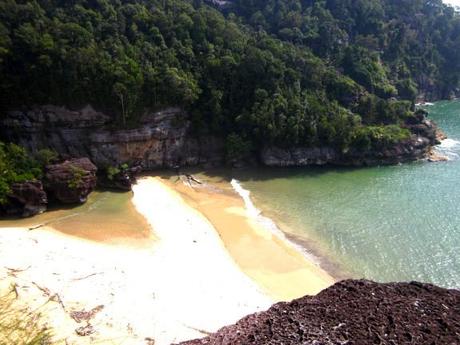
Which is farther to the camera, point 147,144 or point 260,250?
point 147,144

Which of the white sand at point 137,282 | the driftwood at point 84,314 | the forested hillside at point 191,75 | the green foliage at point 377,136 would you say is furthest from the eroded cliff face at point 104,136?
the driftwood at point 84,314

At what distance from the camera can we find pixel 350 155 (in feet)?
181

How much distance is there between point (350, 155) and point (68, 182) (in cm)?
3440

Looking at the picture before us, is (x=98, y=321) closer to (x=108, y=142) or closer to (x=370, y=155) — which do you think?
(x=108, y=142)

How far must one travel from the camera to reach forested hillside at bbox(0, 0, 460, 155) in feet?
148

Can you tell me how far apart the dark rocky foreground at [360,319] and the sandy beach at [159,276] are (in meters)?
5.80

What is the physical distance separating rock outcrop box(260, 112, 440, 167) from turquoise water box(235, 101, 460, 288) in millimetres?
1516

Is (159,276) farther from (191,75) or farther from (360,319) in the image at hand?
(191,75)

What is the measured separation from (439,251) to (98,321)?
26.6 meters

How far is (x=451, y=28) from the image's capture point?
105562 millimetres

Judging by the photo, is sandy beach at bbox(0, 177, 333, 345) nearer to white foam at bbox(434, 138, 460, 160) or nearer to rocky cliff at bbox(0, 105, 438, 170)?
rocky cliff at bbox(0, 105, 438, 170)

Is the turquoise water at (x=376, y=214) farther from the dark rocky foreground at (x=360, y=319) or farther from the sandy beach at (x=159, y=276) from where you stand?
the dark rocky foreground at (x=360, y=319)

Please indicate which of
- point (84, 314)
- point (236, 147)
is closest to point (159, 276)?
point (84, 314)

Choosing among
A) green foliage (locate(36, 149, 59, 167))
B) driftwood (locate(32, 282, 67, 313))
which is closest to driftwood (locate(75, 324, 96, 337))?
driftwood (locate(32, 282, 67, 313))
